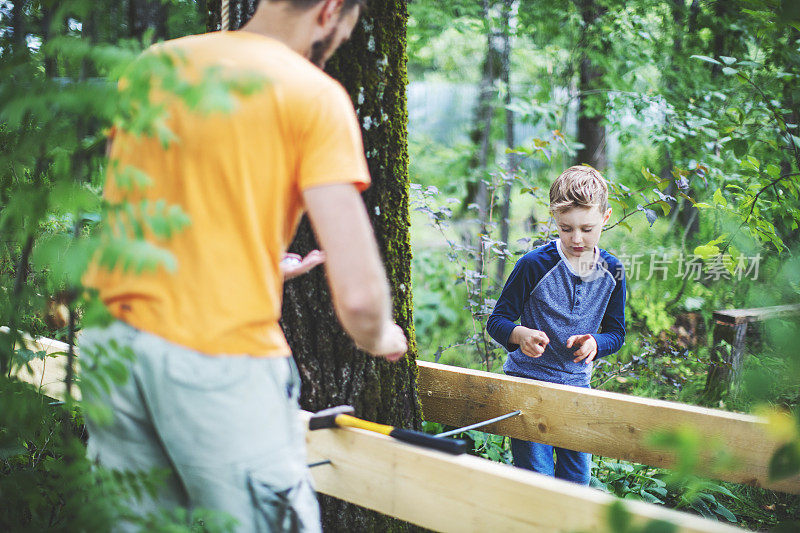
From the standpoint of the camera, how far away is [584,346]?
98.5 inches

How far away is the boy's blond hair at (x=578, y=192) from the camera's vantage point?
252cm

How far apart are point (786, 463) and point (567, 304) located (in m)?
1.61

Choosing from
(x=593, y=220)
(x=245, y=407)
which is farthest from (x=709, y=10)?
(x=245, y=407)

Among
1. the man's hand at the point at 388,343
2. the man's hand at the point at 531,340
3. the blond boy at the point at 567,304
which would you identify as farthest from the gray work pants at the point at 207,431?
the blond boy at the point at 567,304

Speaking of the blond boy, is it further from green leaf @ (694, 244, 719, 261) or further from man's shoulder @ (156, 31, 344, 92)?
man's shoulder @ (156, 31, 344, 92)

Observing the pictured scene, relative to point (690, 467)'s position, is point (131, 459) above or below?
below

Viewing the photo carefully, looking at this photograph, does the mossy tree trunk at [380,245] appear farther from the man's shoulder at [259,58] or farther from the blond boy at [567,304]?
the man's shoulder at [259,58]

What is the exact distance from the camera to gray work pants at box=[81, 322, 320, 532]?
1.19 meters

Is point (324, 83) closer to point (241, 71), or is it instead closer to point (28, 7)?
point (241, 71)

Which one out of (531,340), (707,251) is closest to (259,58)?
(531,340)

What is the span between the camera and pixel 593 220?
101 inches

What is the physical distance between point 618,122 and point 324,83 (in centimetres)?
407

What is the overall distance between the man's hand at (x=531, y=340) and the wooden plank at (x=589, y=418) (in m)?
0.15

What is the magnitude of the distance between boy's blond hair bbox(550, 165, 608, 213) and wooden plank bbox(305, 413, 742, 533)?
1.33m
